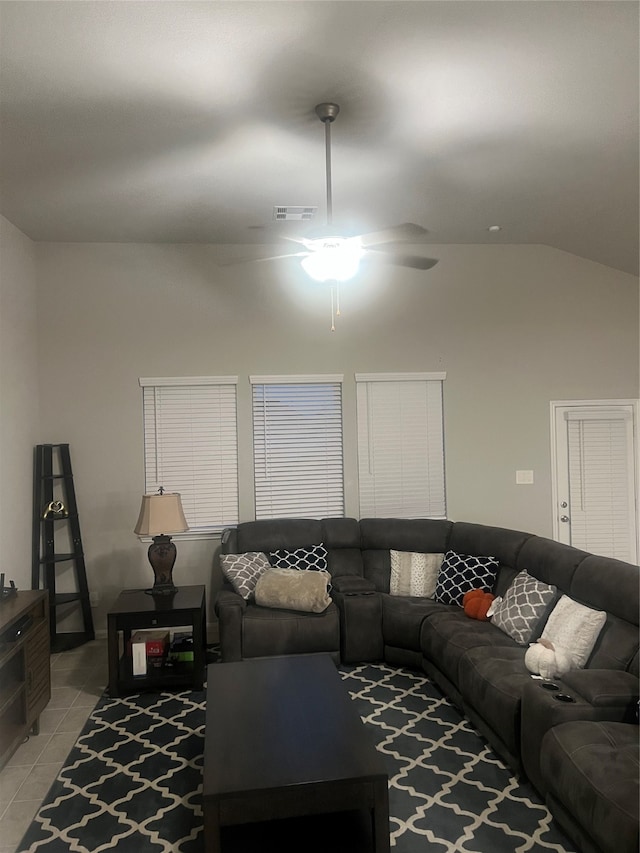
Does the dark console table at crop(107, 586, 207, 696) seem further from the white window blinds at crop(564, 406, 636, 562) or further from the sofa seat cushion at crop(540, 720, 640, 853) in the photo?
the white window blinds at crop(564, 406, 636, 562)

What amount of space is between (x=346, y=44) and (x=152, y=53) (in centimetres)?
83

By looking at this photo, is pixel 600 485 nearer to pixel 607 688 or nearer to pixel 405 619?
pixel 405 619

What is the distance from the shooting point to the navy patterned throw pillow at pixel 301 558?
492 cm

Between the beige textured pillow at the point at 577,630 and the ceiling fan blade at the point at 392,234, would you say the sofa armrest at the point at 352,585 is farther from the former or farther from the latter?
the ceiling fan blade at the point at 392,234

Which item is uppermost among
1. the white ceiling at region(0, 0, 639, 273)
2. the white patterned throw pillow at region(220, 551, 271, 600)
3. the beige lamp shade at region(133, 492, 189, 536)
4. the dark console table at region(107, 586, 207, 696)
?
the white ceiling at region(0, 0, 639, 273)

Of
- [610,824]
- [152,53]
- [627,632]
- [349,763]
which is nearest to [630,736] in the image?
[610,824]

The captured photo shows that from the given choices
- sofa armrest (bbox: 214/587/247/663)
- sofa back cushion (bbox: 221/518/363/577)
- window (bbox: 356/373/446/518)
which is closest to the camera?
sofa armrest (bbox: 214/587/247/663)

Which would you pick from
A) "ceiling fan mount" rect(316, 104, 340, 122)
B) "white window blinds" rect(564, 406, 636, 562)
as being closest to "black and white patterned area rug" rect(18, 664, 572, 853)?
"white window blinds" rect(564, 406, 636, 562)

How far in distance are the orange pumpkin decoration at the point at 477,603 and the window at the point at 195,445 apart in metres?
2.12

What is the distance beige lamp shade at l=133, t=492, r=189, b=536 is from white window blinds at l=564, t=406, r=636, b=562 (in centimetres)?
356

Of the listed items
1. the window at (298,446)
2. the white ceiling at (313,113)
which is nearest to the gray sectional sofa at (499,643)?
the window at (298,446)

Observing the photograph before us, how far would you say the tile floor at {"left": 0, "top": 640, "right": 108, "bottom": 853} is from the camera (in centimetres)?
286

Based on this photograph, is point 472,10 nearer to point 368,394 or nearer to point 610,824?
point 610,824

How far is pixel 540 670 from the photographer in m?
3.17
